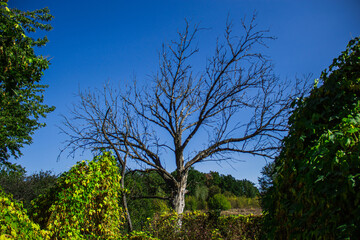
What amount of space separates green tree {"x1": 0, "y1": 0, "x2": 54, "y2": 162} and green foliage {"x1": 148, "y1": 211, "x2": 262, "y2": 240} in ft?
24.1

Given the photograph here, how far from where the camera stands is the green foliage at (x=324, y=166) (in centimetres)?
134

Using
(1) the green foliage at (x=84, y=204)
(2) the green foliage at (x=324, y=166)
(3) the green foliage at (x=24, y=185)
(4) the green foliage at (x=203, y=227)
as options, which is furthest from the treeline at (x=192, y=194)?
(3) the green foliage at (x=24, y=185)

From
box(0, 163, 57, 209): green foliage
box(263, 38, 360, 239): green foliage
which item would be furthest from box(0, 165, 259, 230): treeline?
box(263, 38, 360, 239): green foliage

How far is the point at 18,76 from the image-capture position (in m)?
9.18

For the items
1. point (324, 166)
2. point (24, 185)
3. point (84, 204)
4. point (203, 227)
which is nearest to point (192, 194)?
point (24, 185)

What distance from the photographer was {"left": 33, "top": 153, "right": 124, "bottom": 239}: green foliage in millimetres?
3934

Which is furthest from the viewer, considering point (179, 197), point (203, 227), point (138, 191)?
point (138, 191)

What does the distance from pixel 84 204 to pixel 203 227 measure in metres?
3.83

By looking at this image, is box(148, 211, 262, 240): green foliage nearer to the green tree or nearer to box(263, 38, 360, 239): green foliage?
box(263, 38, 360, 239): green foliage

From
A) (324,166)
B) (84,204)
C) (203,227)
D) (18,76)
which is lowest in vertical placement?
(203,227)

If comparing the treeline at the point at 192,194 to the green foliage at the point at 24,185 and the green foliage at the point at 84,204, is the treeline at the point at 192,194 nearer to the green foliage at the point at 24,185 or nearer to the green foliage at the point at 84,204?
the green foliage at the point at 84,204

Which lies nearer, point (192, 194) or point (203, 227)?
point (203, 227)

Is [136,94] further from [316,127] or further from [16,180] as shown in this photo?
[16,180]

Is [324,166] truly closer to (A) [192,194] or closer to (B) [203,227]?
(B) [203,227]
